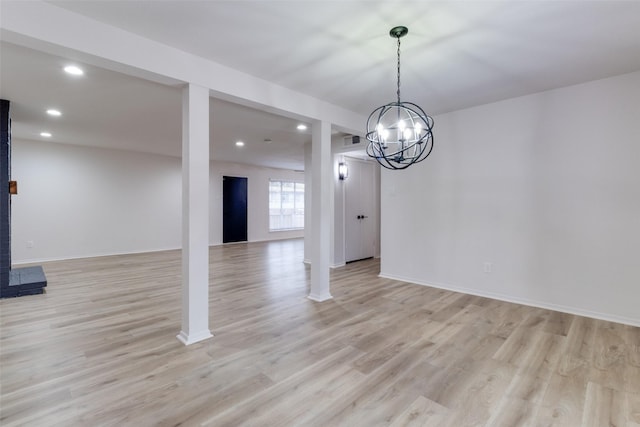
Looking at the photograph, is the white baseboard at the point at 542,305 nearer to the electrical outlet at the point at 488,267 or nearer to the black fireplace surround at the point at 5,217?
the electrical outlet at the point at 488,267

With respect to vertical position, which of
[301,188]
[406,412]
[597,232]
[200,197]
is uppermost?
[301,188]

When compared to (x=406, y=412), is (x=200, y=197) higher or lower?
higher

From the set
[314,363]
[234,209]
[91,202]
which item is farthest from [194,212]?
[234,209]

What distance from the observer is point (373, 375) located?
2146 mm

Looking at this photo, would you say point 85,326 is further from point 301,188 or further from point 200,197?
point 301,188

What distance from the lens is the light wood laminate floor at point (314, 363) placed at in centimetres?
176

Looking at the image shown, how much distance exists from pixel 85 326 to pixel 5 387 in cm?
103

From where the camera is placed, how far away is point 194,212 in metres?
2.65

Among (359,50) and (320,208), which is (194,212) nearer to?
(320,208)

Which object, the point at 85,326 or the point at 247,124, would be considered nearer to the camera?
the point at 85,326

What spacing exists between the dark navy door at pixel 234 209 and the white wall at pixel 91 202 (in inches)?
13.5

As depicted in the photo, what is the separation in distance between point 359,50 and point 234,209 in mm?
7569

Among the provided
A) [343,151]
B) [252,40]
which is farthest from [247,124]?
[252,40]

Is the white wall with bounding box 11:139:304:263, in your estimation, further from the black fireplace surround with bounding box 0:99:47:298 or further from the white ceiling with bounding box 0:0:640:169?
the black fireplace surround with bounding box 0:99:47:298
